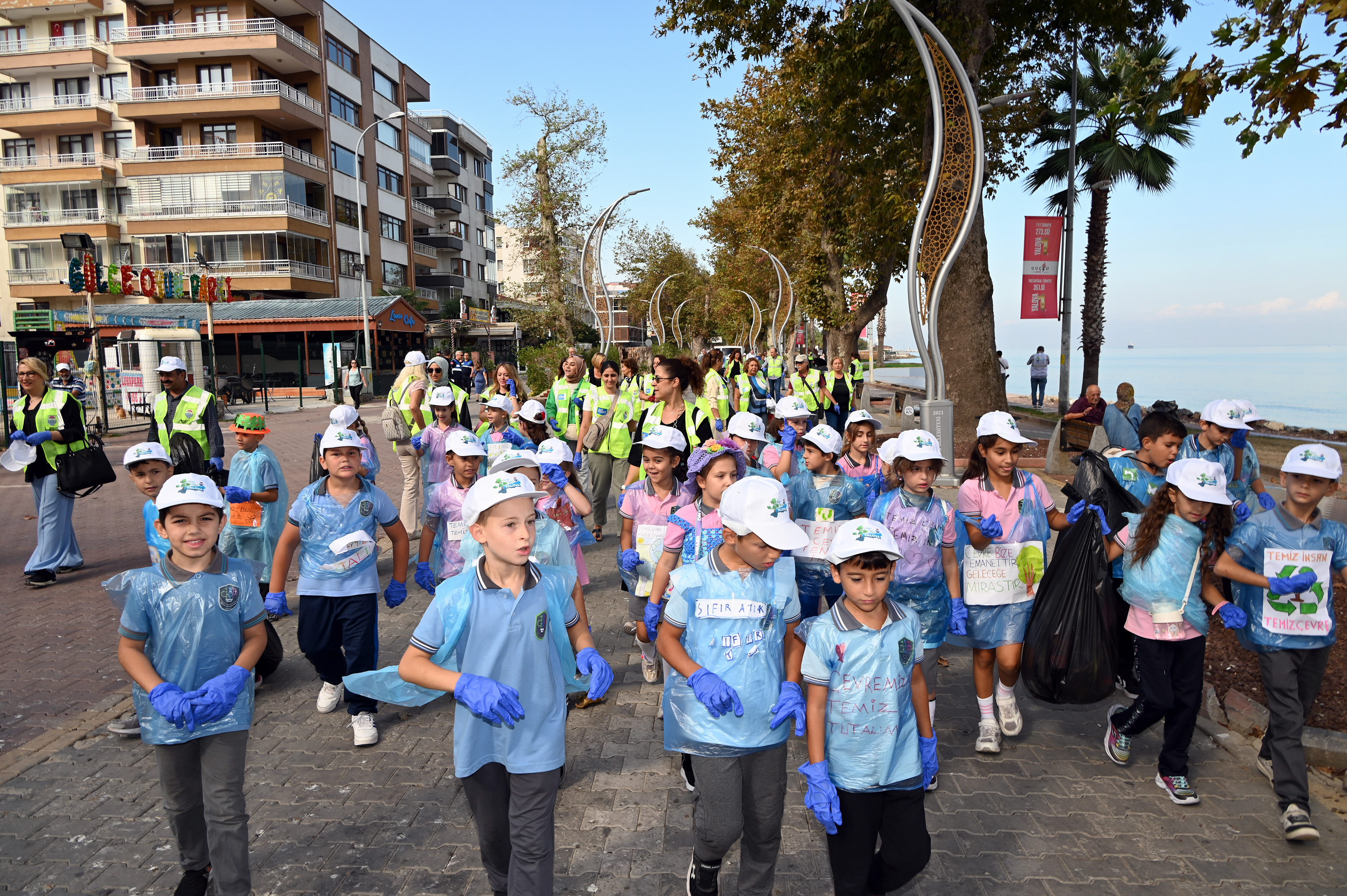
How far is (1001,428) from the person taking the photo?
4.33 metres

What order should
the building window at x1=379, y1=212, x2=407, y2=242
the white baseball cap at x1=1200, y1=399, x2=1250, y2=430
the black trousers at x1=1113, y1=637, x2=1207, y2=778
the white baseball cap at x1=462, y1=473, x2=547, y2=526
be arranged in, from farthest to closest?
the building window at x1=379, y1=212, x2=407, y2=242, the white baseball cap at x1=1200, y1=399, x2=1250, y2=430, the black trousers at x1=1113, y1=637, x2=1207, y2=778, the white baseball cap at x1=462, y1=473, x2=547, y2=526

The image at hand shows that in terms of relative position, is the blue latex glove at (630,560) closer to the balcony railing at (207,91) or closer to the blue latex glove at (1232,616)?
the blue latex glove at (1232,616)

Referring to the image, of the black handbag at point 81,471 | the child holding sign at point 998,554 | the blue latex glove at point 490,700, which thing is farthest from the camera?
the black handbag at point 81,471

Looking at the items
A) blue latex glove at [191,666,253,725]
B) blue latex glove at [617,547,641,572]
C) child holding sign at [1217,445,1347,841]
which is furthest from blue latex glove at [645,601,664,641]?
child holding sign at [1217,445,1347,841]

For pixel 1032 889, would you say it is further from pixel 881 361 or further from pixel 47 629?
pixel 881 361

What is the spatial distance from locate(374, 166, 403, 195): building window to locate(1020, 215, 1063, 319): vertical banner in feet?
145

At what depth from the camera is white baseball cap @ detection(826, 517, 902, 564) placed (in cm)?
289

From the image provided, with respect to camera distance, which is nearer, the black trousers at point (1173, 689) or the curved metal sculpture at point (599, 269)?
the black trousers at point (1173, 689)

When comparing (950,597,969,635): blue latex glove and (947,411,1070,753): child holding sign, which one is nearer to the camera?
(950,597,969,635): blue latex glove

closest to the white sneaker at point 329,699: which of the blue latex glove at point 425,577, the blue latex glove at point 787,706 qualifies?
the blue latex glove at point 425,577

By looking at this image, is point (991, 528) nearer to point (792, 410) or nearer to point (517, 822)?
point (517, 822)

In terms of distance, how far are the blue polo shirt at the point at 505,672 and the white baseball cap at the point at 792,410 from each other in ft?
13.9

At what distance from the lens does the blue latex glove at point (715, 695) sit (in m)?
2.80

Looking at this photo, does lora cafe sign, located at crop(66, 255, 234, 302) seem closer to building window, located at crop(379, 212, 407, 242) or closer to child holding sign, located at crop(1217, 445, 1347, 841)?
building window, located at crop(379, 212, 407, 242)
